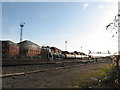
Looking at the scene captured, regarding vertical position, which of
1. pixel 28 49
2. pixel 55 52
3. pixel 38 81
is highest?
pixel 28 49

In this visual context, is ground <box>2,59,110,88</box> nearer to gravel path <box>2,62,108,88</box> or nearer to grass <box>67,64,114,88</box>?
gravel path <box>2,62,108,88</box>

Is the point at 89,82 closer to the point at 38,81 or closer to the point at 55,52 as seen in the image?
the point at 38,81

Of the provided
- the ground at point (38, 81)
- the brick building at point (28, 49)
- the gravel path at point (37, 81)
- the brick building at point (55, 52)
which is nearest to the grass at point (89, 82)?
the ground at point (38, 81)

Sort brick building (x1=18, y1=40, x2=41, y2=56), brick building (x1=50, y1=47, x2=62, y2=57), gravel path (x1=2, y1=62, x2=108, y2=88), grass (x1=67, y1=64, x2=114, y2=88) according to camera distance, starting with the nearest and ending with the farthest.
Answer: grass (x1=67, y1=64, x2=114, y2=88), gravel path (x1=2, y1=62, x2=108, y2=88), brick building (x1=50, y1=47, x2=62, y2=57), brick building (x1=18, y1=40, x2=41, y2=56)

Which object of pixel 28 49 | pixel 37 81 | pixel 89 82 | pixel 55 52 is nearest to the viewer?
pixel 89 82

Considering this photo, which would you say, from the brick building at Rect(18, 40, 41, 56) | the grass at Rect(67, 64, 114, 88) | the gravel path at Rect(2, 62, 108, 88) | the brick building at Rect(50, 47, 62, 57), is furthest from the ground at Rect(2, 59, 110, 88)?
the brick building at Rect(18, 40, 41, 56)

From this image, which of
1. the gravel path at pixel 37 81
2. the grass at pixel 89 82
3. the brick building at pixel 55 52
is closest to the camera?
the grass at pixel 89 82

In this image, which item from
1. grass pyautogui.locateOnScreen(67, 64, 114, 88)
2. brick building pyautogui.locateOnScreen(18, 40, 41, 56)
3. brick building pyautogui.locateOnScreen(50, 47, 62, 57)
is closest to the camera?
grass pyautogui.locateOnScreen(67, 64, 114, 88)

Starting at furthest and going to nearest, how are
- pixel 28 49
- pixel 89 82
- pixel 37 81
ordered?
pixel 28 49
pixel 37 81
pixel 89 82

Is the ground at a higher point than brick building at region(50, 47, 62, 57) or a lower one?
lower

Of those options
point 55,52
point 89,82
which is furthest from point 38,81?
point 55,52

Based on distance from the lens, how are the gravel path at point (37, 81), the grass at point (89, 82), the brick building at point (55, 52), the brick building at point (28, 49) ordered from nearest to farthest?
the grass at point (89, 82) → the gravel path at point (37, 81) → the brick building at point (55, 52) → the brick building at point (28, 49)

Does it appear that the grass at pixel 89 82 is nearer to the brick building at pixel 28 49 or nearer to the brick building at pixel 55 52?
the brick building at pixel 55 52

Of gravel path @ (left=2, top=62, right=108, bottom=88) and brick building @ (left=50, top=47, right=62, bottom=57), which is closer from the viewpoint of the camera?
gravel path @ (left=2, top=62, right=108, bottom=88)
